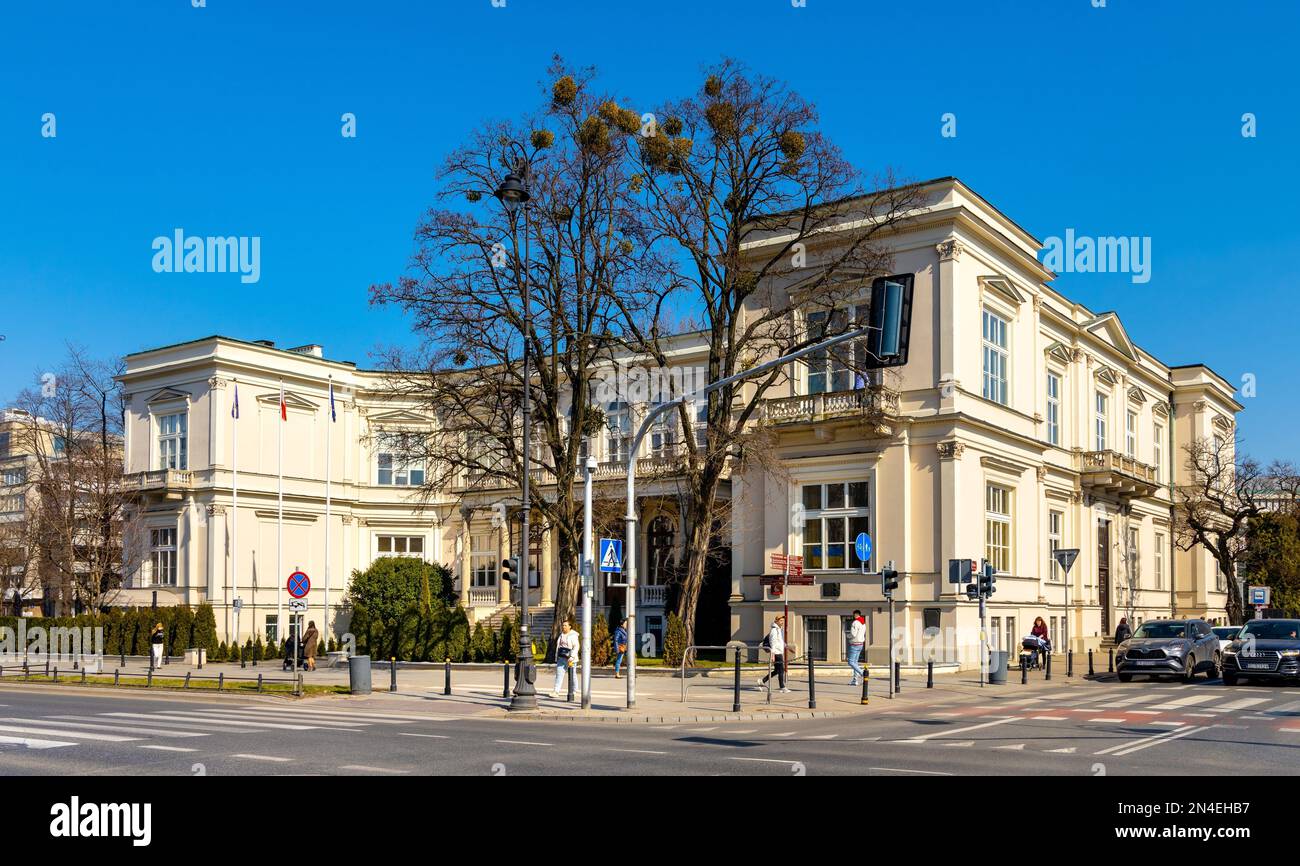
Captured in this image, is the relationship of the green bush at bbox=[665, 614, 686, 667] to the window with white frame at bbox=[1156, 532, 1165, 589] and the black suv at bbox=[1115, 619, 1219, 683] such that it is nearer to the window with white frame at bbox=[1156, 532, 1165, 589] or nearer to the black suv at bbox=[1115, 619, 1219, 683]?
the black suv at bbox=[1115, 619, 1219, 683]

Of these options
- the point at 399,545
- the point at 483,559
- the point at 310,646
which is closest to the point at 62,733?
the point at 310,646

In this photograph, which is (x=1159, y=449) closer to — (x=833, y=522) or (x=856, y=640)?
(x=833, y=522)

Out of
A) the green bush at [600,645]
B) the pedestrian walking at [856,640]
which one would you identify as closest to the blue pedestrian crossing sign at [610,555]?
the pedestrian walking at [856,640]

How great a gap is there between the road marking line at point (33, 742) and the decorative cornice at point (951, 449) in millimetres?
28095

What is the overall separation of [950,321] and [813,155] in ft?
24.2

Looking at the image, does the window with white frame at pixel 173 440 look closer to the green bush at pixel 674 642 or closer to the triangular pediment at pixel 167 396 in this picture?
the triangular pediment at pixel 167 396

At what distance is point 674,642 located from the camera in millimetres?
38250

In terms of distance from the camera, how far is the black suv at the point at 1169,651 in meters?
34.3

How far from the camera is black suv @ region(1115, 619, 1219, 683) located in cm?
3428

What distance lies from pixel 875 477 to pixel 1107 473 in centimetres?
1610
